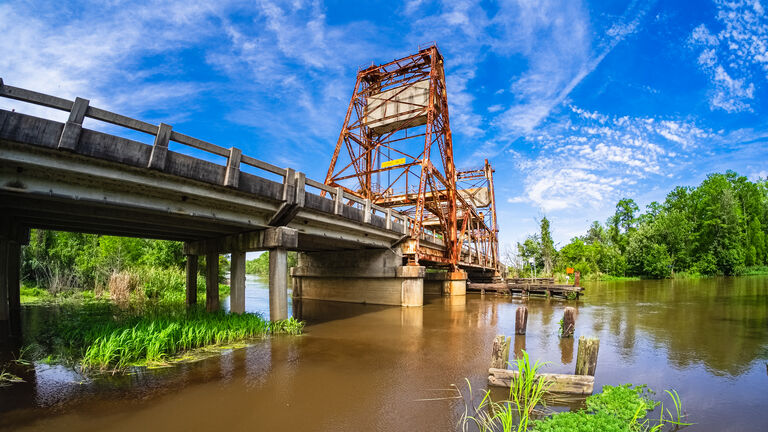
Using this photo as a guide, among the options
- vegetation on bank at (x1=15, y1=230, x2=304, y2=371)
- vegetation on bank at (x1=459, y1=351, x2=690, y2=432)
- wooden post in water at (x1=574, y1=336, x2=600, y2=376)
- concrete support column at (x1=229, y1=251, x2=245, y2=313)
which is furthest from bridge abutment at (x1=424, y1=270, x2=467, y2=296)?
vegetation on bank at (x1=459, y1=351, x2=690, y2=432)

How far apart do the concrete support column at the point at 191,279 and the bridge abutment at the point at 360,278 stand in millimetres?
8181

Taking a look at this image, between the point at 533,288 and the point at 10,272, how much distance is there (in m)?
30.6

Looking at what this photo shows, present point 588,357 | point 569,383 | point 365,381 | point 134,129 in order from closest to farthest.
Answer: point 569,383, point 588,357, point 365,381, point 134,129

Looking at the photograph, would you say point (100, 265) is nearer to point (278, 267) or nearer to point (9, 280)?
point (9, 280)

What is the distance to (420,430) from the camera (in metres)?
5.24

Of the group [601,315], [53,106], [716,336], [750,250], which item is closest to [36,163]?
[53,106]

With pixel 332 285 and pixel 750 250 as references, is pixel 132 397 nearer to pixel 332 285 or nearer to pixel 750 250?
pixel 332 285

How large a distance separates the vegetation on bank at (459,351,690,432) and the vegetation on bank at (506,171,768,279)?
1911 inches

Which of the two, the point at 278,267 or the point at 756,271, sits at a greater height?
the point at 278,267

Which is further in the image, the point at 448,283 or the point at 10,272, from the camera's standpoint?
the point at 448,283

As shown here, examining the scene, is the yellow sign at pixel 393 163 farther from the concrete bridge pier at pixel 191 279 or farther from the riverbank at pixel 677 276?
the riverbank at pixel 677 276

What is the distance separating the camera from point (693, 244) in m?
62.0

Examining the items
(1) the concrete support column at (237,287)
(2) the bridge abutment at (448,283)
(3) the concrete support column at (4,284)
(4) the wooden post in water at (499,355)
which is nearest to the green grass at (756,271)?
(2) the bridge abutment at (448,283)

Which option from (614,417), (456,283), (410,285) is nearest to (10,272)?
(410,285)
